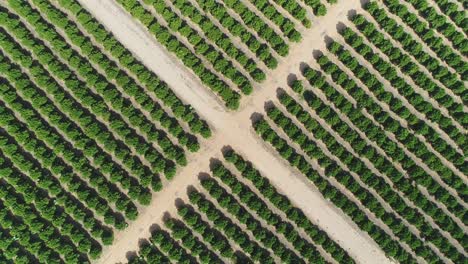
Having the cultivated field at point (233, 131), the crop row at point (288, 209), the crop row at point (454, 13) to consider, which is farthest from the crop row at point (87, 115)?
the crop row at point (454, 13)

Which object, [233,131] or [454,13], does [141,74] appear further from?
[454,13]

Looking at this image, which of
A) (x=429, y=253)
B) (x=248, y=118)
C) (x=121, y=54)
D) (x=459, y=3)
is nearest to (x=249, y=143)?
(x=248, y=118)

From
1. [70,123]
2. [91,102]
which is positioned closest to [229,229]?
[91,102]

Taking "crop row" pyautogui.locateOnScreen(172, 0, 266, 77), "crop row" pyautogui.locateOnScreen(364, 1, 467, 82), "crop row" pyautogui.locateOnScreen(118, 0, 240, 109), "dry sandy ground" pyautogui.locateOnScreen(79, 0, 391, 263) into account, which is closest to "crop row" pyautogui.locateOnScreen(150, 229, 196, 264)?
"dry sandy ground" pyautogui.locateOnScreen(79, 0, 391, 263)

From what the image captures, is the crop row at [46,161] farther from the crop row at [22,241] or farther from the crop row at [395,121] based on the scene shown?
the crop row at [395,121]

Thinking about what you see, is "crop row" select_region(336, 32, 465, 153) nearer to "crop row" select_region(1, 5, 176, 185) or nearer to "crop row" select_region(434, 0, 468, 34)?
"crop row" select_region(434, 0, 468, 34)

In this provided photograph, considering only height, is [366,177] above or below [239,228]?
above
